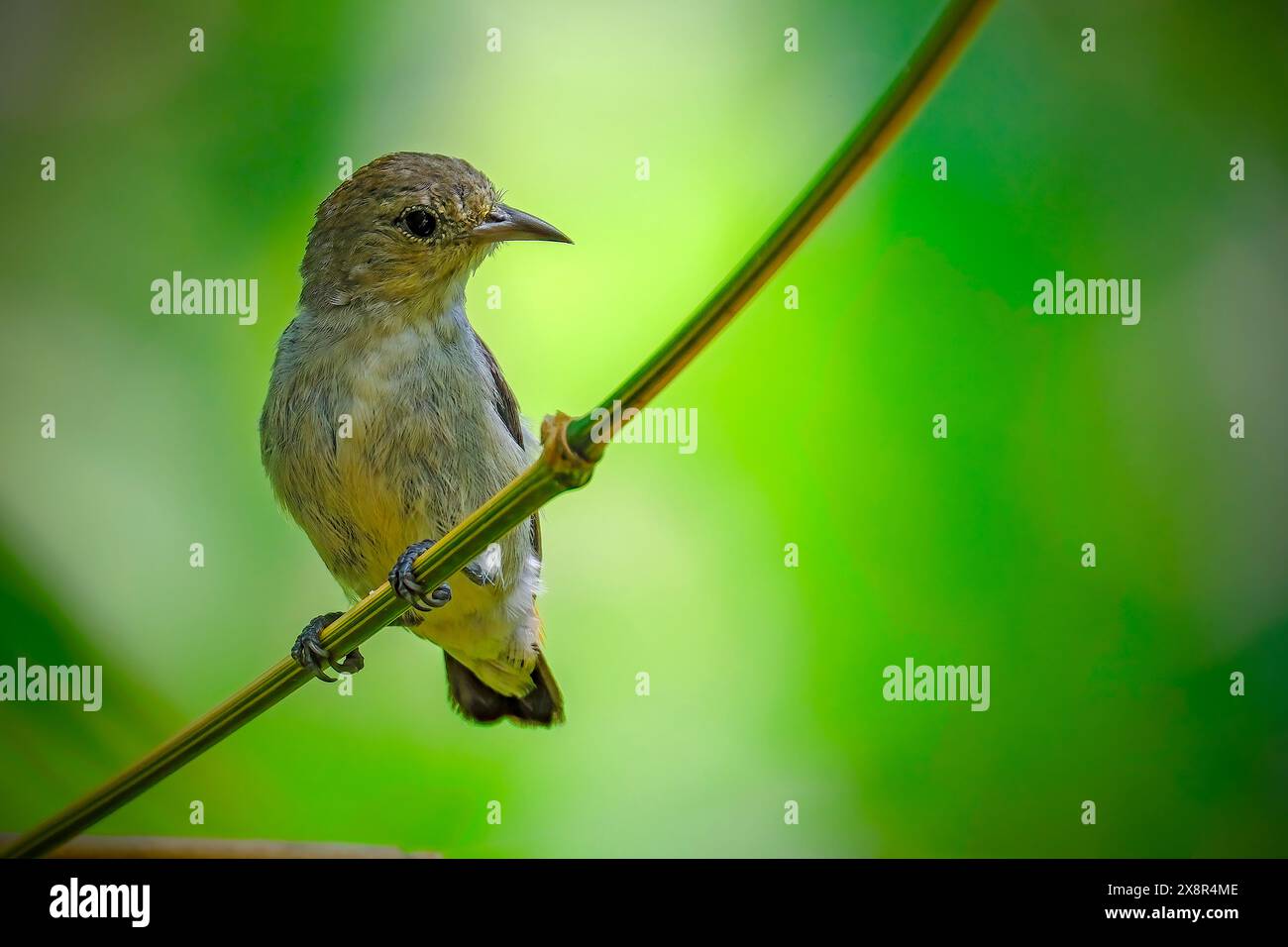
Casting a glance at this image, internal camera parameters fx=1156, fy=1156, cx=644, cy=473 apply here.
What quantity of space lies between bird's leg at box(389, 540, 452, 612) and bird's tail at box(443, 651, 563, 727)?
0.97m

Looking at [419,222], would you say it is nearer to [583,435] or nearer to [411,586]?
[411,586]

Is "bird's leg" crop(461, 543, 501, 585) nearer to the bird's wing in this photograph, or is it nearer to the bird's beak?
the bird's wing

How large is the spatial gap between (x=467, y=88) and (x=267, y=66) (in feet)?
2.75

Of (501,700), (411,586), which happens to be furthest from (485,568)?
(411,586)

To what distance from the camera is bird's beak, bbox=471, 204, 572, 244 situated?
326 centimetres

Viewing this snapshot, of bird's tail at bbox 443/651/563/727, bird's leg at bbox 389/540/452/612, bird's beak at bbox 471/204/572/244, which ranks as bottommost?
bird's tail at bbox 443/651/563/727

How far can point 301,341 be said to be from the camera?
341 cm

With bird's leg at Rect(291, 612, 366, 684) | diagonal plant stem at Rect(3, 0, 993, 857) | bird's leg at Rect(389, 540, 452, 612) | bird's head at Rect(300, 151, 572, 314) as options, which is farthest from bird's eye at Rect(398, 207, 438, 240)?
diagonal plant stem at Rect(3, 0, 993, 857)

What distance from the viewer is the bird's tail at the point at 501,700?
4031 millimetres

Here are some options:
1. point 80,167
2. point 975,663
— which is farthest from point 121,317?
point 975,663

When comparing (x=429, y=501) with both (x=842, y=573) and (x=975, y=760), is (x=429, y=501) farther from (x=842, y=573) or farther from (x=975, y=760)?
(x=975, y=760)

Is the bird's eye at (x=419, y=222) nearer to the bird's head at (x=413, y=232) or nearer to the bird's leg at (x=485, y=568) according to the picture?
the bird's head at (x=413, y=232)

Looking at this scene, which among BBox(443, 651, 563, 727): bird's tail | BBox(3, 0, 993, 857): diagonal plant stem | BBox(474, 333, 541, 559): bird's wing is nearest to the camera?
BBox(3, 0, 993, 857): diagonal plant stem

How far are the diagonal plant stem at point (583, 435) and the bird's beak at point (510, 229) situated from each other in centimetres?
143
